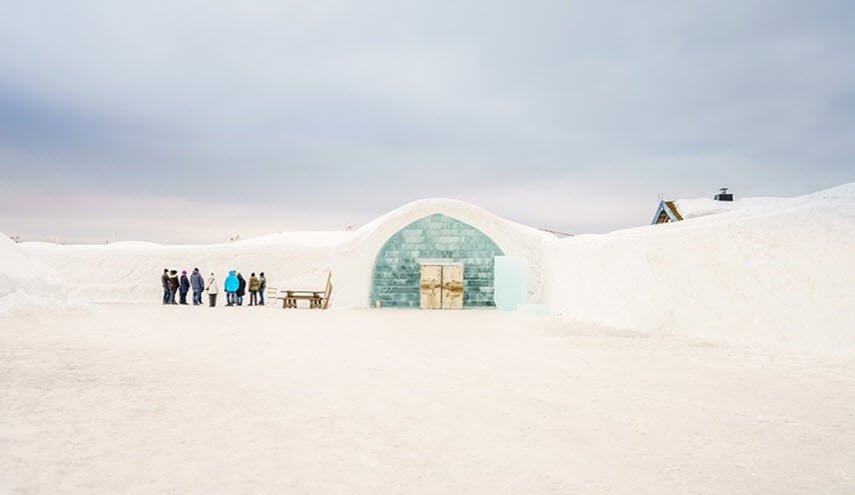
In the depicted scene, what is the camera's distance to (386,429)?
5047mm

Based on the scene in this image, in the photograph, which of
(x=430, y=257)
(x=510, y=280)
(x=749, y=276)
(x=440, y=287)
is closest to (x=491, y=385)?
(x=749, y=276)

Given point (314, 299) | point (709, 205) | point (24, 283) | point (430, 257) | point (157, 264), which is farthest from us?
point (157, 264)

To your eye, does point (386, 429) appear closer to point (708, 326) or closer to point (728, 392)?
point (728, 392)

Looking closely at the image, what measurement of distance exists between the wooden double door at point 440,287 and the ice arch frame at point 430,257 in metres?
0.41

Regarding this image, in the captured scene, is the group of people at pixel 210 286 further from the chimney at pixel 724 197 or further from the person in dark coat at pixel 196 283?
the chimney at pixel 724 197

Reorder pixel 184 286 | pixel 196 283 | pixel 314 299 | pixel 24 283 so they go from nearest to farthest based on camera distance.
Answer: pixel 24 283, pixel 314 299, pixel 196 283, pixel 184 286

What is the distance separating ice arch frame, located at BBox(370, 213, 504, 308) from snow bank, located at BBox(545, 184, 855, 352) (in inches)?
226

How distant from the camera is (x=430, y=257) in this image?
20812 mm

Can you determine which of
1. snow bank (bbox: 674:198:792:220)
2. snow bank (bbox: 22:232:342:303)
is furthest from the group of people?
snow bank (bbox: 674:198:792:220)

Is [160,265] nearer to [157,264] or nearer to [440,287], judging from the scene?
[157,264]

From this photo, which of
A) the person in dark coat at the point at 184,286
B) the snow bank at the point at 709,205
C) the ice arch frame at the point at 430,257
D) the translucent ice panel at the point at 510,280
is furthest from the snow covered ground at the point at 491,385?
the snow bank at the point at 709,205

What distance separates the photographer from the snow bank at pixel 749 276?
10.5 m

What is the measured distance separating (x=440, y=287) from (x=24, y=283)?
12592mm

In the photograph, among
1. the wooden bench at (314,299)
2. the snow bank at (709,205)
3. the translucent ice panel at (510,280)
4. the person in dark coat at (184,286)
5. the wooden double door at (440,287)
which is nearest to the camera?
the wooden double door at (440,287)
